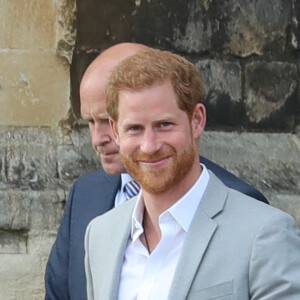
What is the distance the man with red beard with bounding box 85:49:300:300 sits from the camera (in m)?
2.59

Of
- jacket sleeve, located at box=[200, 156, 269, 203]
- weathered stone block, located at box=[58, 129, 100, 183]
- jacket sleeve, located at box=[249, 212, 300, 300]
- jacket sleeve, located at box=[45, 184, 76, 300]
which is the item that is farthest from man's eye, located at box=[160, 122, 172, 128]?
weathered stone block, located at box=[58, 129, 100, 183]

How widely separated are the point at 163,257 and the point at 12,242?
2.45m

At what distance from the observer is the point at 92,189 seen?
3732mm

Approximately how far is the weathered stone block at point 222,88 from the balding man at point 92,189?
1.04 metres

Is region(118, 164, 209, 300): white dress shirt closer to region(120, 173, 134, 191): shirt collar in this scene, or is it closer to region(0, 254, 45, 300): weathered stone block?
region(120, 173, 134, 191): shirt collar

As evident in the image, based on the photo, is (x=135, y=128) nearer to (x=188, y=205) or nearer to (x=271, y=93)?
(x=188, y=205)

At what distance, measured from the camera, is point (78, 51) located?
4.97 m

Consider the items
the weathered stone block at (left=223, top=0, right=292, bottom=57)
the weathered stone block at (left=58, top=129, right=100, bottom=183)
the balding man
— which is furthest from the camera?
the weathered stone block at (left=58, top=129, right=100, bottom=183)

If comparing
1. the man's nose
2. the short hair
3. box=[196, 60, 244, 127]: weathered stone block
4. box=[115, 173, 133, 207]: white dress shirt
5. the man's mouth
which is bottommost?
box=[115, 173, 133, 207]: white dress shirt

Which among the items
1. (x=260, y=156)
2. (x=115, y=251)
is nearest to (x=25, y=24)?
(x=260, y=156)

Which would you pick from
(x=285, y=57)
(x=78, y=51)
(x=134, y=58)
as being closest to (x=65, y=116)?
(x=78, y=51)

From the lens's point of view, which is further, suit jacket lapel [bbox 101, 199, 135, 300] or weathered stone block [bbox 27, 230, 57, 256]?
weathered stone block [bbox 27, 230, 57, 256]

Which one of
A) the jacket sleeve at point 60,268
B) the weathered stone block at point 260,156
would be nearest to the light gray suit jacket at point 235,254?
the jacket sleeve at point 60,268

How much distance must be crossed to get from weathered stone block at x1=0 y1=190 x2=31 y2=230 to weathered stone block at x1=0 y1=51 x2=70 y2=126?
33cm
